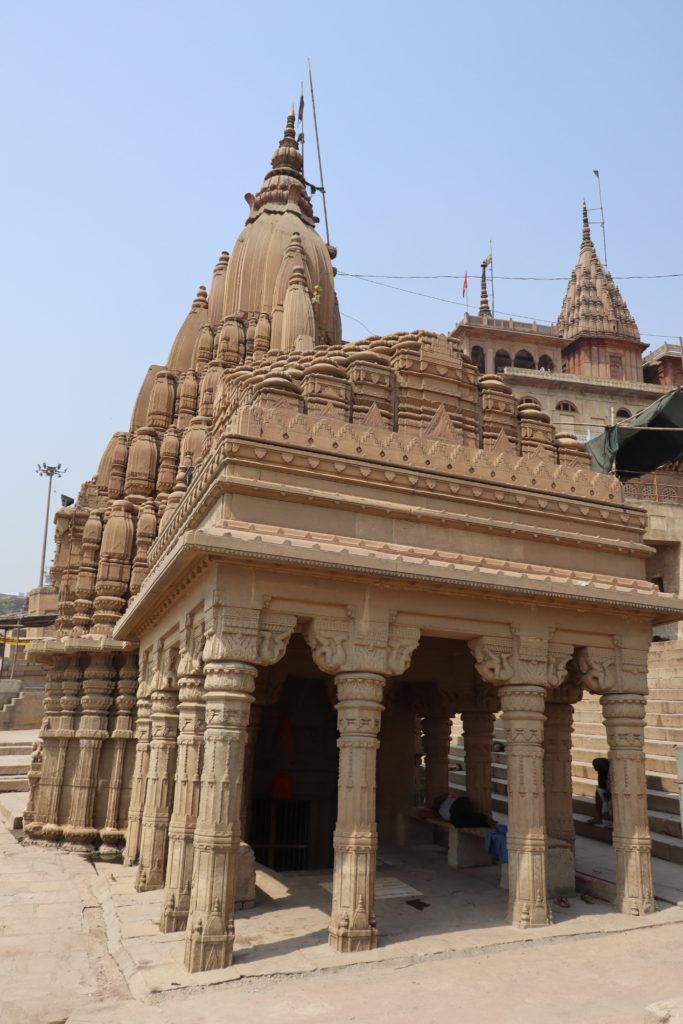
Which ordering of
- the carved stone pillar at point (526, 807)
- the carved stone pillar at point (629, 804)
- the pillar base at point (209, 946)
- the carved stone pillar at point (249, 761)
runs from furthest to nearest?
the carved stone pillar at point (249, 761) → the carved stone pillar at point (629, 804) → the carved stone pillar at point (526, 807) → the pillar base at point (209, 946)

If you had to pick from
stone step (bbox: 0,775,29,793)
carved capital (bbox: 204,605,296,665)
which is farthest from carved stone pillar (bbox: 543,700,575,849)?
stone step (bbox: 0,775,29,793)

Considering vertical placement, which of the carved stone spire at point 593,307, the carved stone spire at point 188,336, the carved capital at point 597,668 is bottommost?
the carved capital at point 597,668

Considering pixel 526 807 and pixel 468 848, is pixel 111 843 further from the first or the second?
pixel 526 807

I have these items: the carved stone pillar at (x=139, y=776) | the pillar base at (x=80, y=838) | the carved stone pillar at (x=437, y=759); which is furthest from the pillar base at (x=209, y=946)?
the pillar base at (x=80, y=838)

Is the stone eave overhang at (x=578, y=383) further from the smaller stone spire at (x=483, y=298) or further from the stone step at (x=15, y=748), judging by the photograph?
the stone step at (x=15, y=748)

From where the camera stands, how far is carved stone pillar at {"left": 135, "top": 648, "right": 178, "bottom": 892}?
1071cm

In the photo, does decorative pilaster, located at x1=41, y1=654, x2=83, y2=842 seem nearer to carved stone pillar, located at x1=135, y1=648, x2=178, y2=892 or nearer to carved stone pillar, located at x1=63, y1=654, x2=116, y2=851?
carved stone pillar, located at x1=63, y1=654, x2=116, y2=851

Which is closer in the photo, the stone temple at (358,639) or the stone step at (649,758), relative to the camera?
the stone temple at (358,639)

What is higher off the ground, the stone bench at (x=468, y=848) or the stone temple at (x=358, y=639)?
the stone temple at (x=358, y=639)

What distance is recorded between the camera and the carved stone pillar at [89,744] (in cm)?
1504

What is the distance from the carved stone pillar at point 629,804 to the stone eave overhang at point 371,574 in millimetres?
1365

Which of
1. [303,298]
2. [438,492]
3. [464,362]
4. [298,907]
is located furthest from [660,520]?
[298,907]

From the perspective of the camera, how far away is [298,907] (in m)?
9.48

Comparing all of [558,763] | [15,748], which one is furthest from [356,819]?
[15,748]
